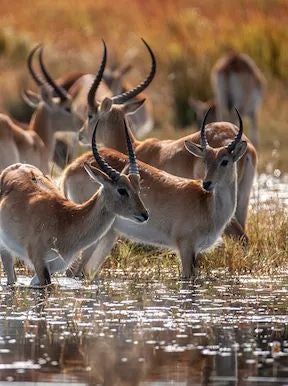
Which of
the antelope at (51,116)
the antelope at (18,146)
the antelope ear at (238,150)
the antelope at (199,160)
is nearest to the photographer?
the antelope ear at (238,150)

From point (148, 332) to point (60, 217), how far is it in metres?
1.94

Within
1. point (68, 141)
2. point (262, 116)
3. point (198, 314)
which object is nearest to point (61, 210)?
point (198, 314)

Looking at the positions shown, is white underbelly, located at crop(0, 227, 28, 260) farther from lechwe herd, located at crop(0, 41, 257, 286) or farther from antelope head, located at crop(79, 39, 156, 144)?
antelope head, located at crop(79, 39, 156, 144)

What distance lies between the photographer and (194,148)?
11.0 metres

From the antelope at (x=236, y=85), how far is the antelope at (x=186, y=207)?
12628mm

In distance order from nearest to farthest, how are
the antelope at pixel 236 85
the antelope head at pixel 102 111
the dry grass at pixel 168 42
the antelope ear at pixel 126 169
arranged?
the antelope ear at pixel 126 169
the antelope head at pixel 102 111
the antelope at pixel 236 85
the dry grass at pixel 168 42

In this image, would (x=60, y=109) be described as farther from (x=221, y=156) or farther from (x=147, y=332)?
(x=147, y=332)

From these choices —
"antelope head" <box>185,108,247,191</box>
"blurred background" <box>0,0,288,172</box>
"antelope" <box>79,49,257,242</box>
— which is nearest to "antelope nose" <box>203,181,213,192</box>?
"antelope head" <box>185,108,247,191</box>

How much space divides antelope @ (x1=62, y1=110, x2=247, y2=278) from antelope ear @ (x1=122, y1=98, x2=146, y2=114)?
225cm

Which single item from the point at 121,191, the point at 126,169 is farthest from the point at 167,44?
the point at 121,191

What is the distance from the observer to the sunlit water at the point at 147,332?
6.98m

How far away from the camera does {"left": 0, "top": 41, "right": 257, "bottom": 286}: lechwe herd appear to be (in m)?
9.74

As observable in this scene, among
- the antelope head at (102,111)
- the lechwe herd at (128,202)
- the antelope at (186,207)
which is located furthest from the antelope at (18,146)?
the antelope at (186,207)

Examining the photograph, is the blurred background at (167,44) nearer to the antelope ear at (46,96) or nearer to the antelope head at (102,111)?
the antelope ear at (46,96)
